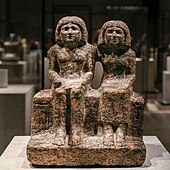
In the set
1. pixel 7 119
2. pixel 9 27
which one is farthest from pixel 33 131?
pixel 9 27

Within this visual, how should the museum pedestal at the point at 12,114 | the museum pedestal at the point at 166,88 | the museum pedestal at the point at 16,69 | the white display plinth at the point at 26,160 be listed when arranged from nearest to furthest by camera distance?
the white display plinth at the point at 26,160
the museum pedestal at the point at 12,114
the museum pedestal at the point at 16,69
the museum pedestal at the point at 166,88

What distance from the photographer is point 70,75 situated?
133 inches

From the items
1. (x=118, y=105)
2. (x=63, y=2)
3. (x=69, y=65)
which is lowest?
(x=118, y=105)

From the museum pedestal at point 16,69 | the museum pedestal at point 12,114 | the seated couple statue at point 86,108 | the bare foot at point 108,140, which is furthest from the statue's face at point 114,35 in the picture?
the museum pedestal at point 16,69

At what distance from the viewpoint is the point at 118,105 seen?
3.28 meters

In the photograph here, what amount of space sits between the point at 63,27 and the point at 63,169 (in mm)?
996

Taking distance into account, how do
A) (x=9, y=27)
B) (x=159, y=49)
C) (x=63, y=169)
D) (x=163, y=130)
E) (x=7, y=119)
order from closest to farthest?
(x=63, y=169), (x=7, y=119), (x=163, y=130), (x=9, y=27), (x=159, y=49)

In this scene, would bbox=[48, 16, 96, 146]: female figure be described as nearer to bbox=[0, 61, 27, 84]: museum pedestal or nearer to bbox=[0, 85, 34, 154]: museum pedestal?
Answer: bbox=[0, 85, 34, 154]: museum pedestal

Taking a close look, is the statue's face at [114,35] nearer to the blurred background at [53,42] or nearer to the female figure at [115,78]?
the female figure at [115,78]

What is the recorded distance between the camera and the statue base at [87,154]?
10.4 feet

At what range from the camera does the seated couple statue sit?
318 centimetres

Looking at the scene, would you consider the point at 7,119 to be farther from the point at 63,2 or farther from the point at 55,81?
the point at 63,2

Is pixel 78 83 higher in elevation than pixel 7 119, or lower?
higher

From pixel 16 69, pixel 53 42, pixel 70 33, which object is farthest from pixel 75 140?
pixel 16 69
